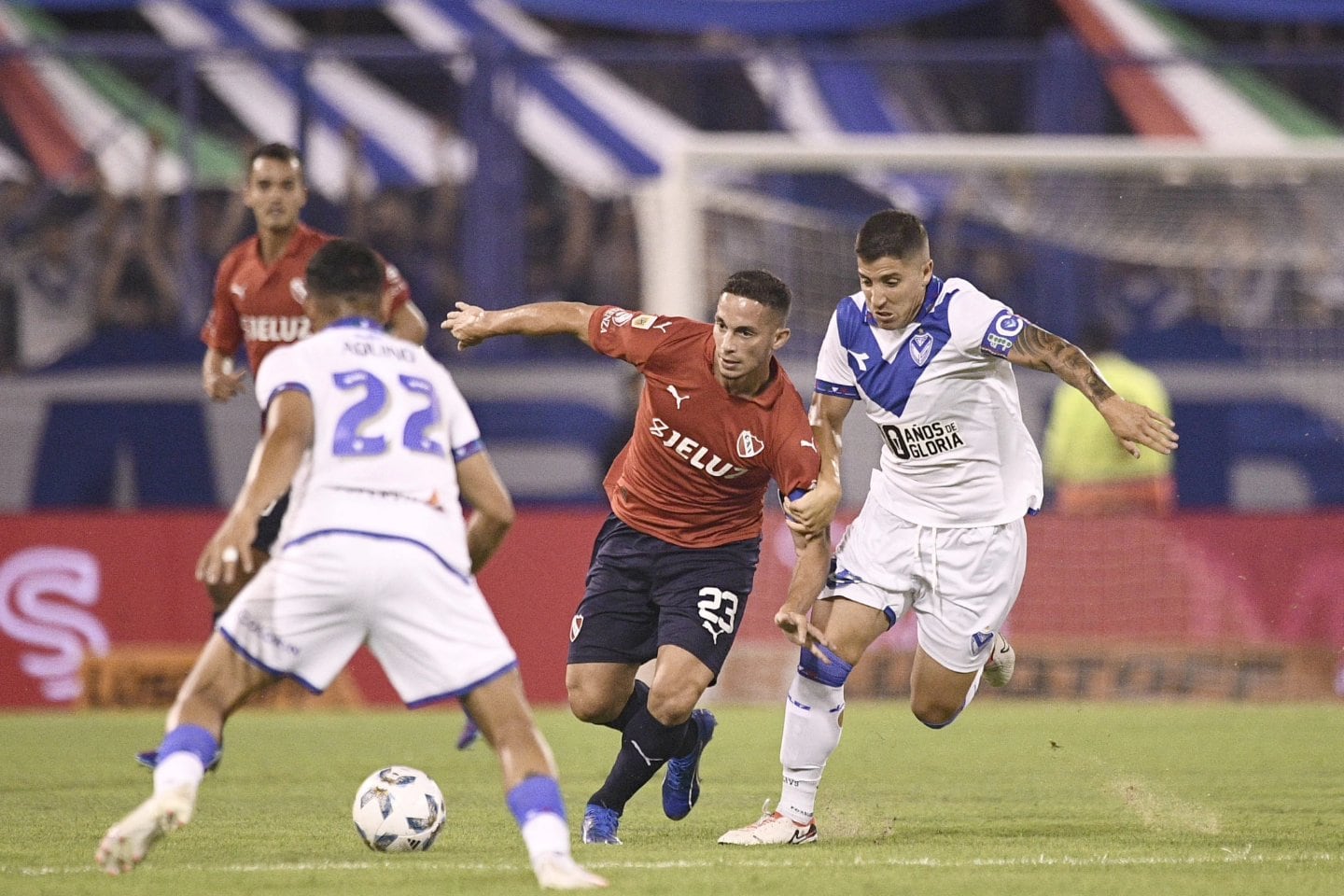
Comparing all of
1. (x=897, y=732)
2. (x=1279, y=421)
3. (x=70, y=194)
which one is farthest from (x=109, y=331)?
(x=1279, y=421)

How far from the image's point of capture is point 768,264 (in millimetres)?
14445

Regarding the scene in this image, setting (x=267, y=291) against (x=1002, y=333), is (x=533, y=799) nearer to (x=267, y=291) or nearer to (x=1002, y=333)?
(x=1002, y=333)

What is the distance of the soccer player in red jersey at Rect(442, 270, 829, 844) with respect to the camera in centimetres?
674

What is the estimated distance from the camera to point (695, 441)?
7039 millimetres

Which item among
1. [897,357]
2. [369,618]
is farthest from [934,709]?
[369,618]

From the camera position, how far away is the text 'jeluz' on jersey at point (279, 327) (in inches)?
343

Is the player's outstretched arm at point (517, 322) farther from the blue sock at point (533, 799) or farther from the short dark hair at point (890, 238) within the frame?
the blue sock at point (533, 799)

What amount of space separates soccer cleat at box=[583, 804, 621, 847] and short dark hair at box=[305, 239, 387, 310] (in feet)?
6.99

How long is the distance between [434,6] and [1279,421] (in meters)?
9.91

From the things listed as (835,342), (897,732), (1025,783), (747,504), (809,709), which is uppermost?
(835,342)

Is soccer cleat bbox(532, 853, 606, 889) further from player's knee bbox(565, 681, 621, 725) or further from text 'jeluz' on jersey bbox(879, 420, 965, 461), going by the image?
text 'jeluz' on jersey bbox(879, 420, 965, 461)

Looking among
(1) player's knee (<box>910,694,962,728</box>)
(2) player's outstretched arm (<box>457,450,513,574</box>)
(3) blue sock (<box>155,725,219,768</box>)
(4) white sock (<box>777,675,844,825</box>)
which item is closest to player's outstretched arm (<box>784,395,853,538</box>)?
(4) white sock (<box>777,675,844,825</box>)

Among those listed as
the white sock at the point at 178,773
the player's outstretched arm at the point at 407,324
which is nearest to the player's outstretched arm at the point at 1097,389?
the player's outstretched arm at the point at 407,324

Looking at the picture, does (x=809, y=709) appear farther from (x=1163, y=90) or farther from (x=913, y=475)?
(x=1163, y=90)
